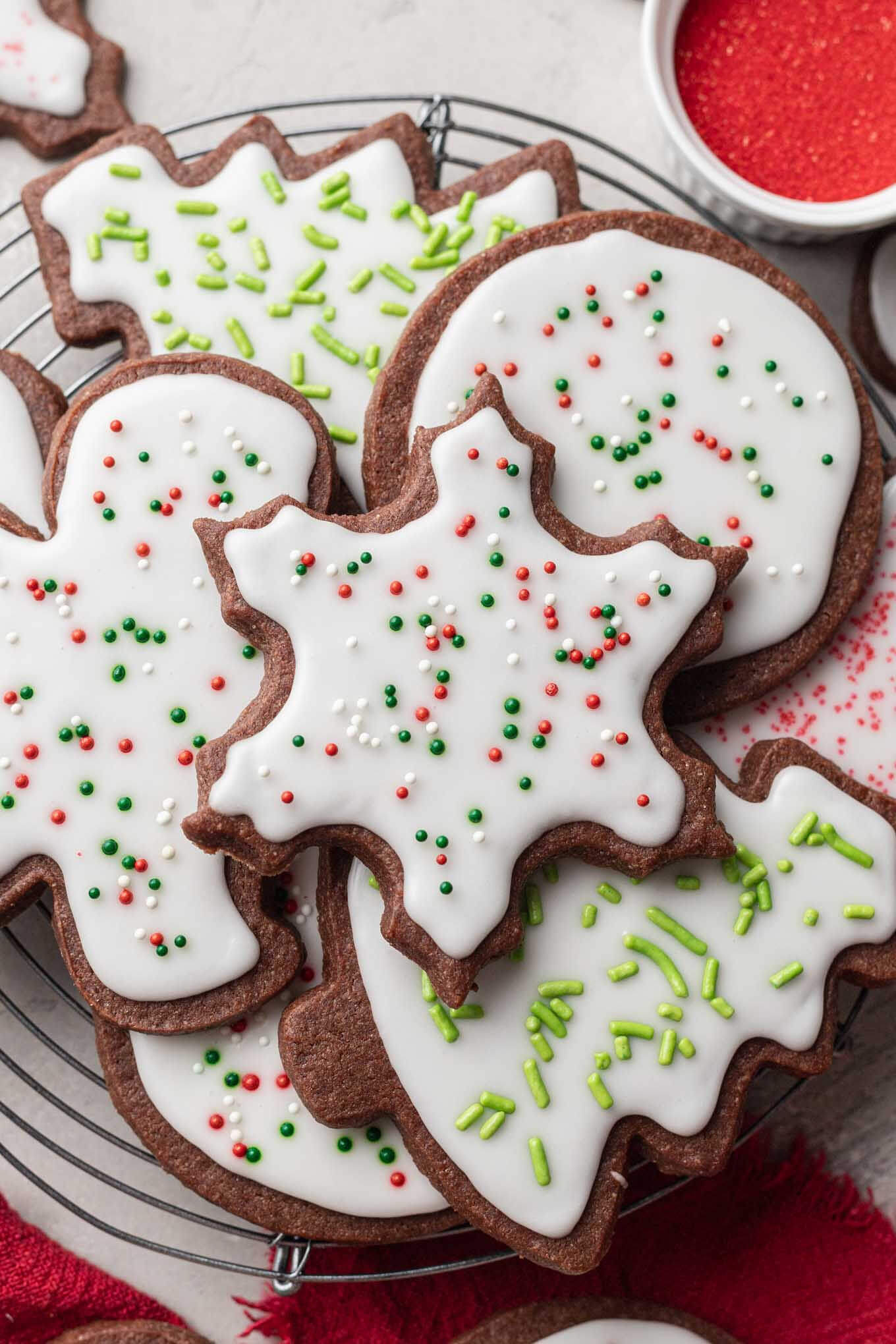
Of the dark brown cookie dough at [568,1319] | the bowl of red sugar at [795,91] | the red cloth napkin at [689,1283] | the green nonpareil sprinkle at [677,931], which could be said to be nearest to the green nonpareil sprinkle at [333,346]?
the bowl of red sugar at [795,91]

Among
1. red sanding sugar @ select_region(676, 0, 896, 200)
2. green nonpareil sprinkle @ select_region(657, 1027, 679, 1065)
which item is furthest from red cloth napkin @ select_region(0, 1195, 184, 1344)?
red sanding sugar @ select_region(676, 0, 896, 200)

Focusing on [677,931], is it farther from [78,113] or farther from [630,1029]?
[78,113]

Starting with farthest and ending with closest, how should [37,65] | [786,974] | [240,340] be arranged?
1. [37,65]
2. [240,340]
3. [786,974]

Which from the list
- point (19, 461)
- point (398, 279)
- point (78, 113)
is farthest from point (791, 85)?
point (19, 461)

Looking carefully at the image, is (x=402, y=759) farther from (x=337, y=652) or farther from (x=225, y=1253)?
(x=225, y=1253)

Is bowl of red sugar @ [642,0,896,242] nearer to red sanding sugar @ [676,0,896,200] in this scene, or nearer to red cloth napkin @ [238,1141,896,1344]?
red sanding sugar @ [676,0,896,200]
